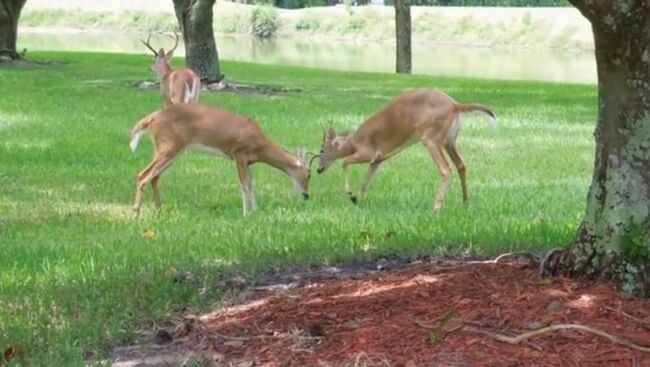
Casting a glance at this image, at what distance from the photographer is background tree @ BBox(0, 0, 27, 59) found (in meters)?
30.4

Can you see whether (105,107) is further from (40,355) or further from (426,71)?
(426,71)

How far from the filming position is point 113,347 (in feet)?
17.5

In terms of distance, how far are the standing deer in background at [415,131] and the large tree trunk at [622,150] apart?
4.22 meters

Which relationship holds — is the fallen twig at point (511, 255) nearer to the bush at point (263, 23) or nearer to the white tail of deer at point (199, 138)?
the white tail of deer at point (199, 138)

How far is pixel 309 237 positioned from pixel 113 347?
2.60 m

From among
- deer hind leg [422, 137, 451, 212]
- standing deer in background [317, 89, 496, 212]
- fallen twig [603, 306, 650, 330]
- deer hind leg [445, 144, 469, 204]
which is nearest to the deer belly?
standing deer in background [317, 89, 496, 212]

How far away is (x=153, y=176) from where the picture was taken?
9750 mm

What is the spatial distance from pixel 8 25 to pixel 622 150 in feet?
89.3

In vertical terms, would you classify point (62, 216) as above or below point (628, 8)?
below

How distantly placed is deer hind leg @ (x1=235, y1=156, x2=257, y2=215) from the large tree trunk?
4.39m

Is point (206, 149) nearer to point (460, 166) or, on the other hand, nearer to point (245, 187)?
point (245, 187)

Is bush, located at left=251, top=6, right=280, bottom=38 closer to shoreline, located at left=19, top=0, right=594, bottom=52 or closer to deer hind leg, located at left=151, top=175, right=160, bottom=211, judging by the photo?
shoreline, located at left=19, top=0, right=594, bottom=52

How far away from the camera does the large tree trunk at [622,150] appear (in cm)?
525

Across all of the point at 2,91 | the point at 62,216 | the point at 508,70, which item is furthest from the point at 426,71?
the point at 62,216
